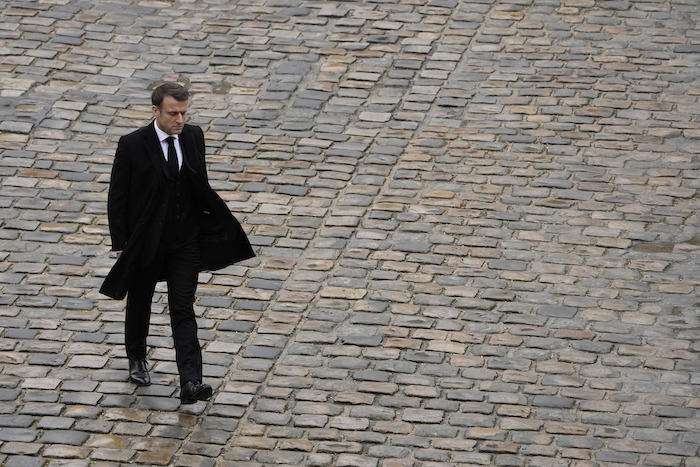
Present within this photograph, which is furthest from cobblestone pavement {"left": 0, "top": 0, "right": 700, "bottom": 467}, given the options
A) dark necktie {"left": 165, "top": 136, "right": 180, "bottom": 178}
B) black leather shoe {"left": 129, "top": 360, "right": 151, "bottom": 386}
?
dark necktie {"left": 165, "top": 136, "right": 180, "bottom": 178}

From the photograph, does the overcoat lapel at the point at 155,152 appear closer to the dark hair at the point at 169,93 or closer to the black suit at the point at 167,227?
the black suit at the point at 167,227

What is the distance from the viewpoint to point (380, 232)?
1002 centimetres

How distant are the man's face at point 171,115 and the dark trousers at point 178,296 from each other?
0.70 m

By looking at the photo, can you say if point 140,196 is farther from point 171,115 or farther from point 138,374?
point 138,374

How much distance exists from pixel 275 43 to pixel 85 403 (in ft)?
19.9

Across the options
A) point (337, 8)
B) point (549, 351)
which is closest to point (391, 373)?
point (549, 351)

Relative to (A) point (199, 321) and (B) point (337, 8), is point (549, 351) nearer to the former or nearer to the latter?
(A) point (199, 321)

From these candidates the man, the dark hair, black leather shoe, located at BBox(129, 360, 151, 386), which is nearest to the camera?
the dark hair

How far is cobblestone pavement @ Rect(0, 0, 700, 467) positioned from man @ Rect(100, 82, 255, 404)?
579 mm

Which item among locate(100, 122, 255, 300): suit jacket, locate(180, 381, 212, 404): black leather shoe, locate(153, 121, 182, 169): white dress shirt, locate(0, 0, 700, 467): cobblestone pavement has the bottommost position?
locate(0, 0, 700, 467): cobblestone pavement

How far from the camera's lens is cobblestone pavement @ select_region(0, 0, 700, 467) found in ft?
25.3

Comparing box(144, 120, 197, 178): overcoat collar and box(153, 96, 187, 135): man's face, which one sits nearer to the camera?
box(153, 96, 187, 135): man's face

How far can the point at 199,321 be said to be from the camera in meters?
8.88

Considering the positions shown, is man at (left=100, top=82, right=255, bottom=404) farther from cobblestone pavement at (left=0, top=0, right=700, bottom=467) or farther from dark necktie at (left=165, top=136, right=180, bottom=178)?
cobblestone pavement at (left=0, top=0, right=700, bottom=467)
